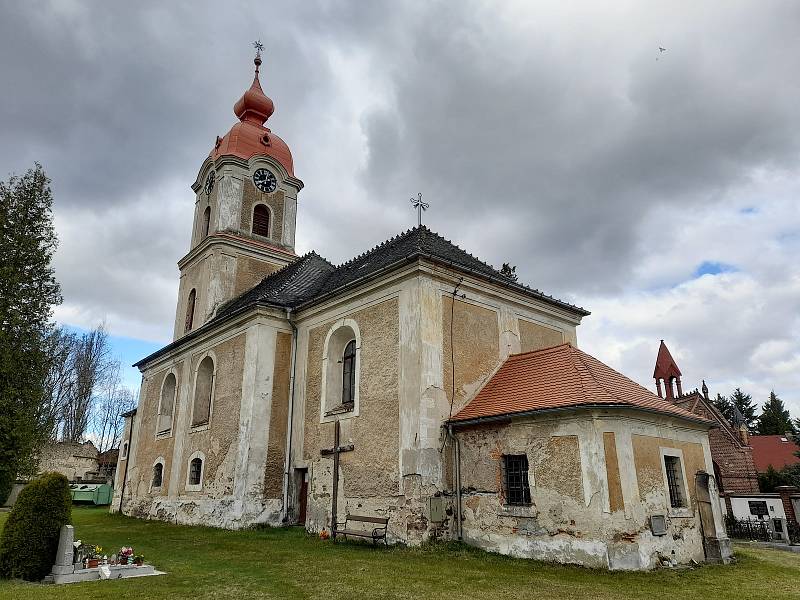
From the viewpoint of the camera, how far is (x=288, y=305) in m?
19.1

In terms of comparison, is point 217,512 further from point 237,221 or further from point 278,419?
point 237,221

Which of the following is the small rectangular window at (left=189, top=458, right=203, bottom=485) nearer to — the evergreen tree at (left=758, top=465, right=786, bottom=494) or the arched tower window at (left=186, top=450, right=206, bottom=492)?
the arched tower window at (left=186, top=450, right=206, bottom=492)

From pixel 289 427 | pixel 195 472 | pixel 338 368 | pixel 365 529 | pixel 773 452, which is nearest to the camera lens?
pixel 365 529

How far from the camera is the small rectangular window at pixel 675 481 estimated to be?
1224cm

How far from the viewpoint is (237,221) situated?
25.4 m

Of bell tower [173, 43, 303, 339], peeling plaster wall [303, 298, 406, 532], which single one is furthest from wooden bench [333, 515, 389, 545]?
bell tower [173, 43, 303, 339]

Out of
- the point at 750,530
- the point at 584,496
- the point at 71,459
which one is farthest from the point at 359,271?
the point at 71,459

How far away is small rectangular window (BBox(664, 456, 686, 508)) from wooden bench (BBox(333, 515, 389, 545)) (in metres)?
6.58

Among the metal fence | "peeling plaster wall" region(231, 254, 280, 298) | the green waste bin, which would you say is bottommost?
the metal fence

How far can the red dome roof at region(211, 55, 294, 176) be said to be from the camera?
26391 mm

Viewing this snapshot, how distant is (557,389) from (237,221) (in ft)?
58.3

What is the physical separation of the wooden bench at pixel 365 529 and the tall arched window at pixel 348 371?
11.7 feet

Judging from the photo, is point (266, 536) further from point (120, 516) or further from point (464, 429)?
point (120, 516)

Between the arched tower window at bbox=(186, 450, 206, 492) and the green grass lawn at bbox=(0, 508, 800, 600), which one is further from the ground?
the arched tower window at bbox=(186, 450, 206, 492)
